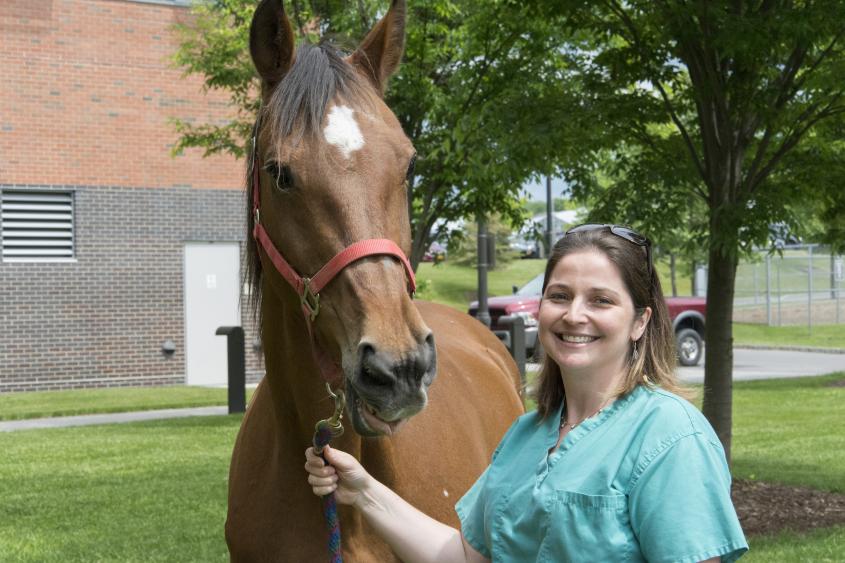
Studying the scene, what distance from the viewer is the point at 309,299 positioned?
2752 mm

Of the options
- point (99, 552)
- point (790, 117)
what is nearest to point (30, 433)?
point (99, 552)

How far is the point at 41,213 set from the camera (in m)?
17.8

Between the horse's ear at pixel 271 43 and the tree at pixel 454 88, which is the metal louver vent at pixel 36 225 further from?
the horse's ear at pixel 271 43

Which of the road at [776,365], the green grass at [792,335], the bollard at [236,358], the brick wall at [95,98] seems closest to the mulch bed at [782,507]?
the bollard at [236,358]

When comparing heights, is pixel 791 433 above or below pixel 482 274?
below

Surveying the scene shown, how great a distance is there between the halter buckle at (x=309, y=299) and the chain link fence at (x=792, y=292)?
1219 inches

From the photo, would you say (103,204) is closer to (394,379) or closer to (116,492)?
(116,492)

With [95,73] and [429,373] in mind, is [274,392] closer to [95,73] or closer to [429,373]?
[429,373]

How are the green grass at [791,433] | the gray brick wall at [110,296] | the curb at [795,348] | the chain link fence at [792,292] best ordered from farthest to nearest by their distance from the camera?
the chain link fence at [792,292] → the curb at [795,348] → the gray brick wall at [110,296] → the green grass at [791,433]

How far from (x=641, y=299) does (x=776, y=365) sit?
20.6m

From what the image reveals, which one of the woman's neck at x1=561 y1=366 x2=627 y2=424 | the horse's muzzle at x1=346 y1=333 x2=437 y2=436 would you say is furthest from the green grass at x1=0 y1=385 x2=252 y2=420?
the woman's neck at x1=561 y1=366 x2=627 y2=424

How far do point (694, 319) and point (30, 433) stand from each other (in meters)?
14.1

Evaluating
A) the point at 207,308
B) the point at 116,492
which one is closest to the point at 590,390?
the point at 116,492

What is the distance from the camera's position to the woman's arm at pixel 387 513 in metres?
2.62
